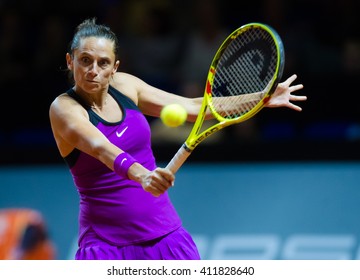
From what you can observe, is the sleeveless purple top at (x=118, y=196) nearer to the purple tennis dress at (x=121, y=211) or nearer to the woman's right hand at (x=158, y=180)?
the purple tennis dress at (x=121, y=211)

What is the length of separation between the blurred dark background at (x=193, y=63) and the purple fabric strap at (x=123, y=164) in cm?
260

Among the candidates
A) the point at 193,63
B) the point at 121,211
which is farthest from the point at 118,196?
the point at 193,63

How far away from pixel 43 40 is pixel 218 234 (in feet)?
7.78

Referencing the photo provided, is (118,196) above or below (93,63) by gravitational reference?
below

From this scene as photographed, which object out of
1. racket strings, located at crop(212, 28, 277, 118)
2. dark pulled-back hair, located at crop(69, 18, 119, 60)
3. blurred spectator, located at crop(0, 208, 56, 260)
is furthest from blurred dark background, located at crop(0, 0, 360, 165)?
dark pulled-back hair, located at crop(69, 18, 119, 60)

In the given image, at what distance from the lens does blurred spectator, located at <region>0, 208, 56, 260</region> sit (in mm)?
5805

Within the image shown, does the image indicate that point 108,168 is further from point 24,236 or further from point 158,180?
point 24,236

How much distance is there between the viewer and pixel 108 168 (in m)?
3.79

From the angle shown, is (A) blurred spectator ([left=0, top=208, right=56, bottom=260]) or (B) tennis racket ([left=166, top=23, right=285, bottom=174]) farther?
(A) blurred spectator ([left=0, top=208, right=56, bottom=260])

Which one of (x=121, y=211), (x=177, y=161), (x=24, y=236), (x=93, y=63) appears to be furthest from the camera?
(x=24, y=236)

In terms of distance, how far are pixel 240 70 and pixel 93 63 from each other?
70cm

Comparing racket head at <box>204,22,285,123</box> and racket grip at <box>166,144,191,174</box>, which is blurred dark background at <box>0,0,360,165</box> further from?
racket grip at <box>166,144,191,174</box>
